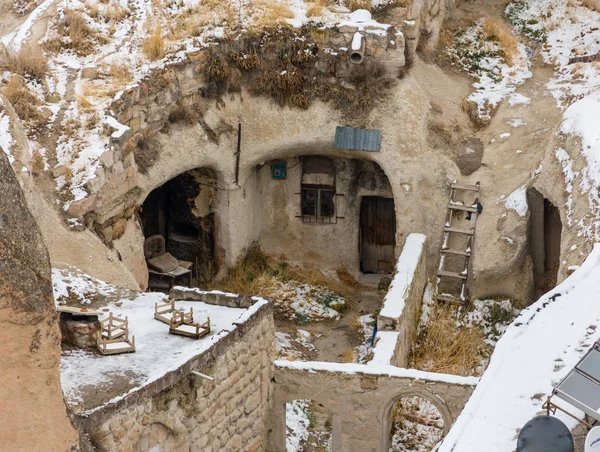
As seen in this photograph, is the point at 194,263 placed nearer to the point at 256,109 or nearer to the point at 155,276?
the point at 155,276

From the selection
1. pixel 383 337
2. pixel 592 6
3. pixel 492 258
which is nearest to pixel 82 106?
pixel 383 337

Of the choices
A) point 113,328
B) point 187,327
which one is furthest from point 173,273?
point 113,328

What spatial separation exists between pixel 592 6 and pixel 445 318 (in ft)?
24.5

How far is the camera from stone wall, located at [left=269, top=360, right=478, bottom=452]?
11.9 meters

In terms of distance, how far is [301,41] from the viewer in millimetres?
16688

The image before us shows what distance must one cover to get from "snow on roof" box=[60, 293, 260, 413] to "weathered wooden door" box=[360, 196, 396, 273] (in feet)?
23.2

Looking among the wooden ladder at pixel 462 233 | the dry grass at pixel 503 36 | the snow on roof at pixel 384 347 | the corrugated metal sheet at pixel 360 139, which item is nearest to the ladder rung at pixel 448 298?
the wooden ladder at pixel 462 233

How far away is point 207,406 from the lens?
34.0ft

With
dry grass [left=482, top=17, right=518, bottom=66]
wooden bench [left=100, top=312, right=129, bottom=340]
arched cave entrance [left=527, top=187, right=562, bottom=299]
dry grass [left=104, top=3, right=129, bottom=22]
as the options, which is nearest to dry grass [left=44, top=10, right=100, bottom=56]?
dry grass [left=104, top=3, right=129, bottom=22]

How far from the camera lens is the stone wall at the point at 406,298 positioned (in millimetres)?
13391

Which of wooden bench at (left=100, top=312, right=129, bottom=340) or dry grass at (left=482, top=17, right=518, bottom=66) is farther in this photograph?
dry grass at (left=482, top=17, right=518, bottom=66)

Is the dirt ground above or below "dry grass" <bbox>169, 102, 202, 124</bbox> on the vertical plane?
below

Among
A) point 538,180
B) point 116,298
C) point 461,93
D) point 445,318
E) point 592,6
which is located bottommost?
point 445,318

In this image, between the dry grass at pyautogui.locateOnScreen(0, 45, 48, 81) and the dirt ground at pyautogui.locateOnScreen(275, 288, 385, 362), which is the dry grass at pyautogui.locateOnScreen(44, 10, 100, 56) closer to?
the dry grass at pyautogui.locateOnScreen(0, 45, 48, 81)
